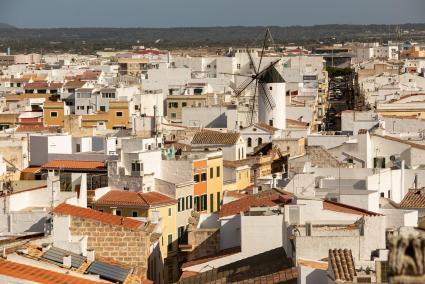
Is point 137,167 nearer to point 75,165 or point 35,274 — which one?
point 75,165

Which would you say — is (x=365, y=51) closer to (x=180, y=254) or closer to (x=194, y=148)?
(x=194, y=148)

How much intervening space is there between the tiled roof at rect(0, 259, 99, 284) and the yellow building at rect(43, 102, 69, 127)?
4810 centimetres

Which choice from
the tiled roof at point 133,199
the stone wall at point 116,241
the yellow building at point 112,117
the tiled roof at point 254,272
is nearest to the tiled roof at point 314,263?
the tiled roof at point 254,272

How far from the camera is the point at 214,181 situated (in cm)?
3531

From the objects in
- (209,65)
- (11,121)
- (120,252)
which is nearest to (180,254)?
(120,252)

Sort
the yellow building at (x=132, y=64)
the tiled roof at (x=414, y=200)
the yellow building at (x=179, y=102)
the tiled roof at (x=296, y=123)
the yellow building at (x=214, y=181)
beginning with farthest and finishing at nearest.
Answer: the yellow building at (x=132, y=64) < the yellow building at (x=179, y=102) < the tiled roof at (x=296, y=123) < the yellow building at (x=214, y=181) < the tiled roof at (x=414, y=200)

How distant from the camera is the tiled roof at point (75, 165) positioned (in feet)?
109

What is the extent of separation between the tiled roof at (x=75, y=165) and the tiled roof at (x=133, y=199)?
2372 mm

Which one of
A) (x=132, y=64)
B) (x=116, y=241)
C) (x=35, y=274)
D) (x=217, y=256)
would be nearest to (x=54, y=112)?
(x=217, y=256)

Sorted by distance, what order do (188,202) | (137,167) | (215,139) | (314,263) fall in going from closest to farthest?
(314,263) < (137,167) < (188,202) < (215,139)

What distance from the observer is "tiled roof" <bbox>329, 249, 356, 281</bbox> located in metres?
15.0

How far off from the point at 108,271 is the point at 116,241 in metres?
2.81

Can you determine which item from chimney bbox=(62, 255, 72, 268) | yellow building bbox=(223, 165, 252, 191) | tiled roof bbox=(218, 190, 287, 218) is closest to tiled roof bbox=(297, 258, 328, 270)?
chimney bbox=(62, 255, 72, 268)

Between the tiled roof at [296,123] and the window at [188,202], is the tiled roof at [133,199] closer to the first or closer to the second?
the window at [188,202]
